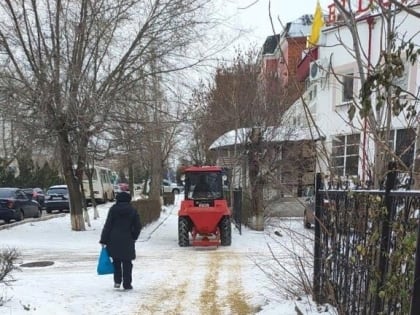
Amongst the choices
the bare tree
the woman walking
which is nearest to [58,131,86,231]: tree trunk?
the bare tree

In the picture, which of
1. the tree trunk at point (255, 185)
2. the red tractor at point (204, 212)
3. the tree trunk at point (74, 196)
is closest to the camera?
the red tractor at point (204, 212)

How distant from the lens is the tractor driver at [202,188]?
14.6 meters

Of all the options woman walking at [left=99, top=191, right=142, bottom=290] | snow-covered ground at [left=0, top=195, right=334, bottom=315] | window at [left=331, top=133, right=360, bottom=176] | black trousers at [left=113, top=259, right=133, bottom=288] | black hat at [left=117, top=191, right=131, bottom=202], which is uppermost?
window at [left=331, top=133, right=360, bottom=176]

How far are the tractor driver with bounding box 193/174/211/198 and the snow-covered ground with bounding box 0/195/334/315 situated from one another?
1.57m

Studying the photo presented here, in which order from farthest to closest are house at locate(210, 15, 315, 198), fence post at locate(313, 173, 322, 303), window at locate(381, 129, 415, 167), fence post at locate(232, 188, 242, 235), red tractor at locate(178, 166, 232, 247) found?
fence post at locate(232, 188, 242, 235) → house at locate(210, 15, 315, 198) → red tractor at locate(178, 166, 232, 247) → fence post at locate(313, 173, 322, 303) → window at locate(381, 129, 415, 167)

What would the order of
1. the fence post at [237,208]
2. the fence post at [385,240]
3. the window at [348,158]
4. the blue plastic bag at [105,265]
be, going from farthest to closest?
1. the fence post at [237,208]
2. the blue plastic bag at [105,265]
3. the window at [348,158]
4. the fence post at [385,240]

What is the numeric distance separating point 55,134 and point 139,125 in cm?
262

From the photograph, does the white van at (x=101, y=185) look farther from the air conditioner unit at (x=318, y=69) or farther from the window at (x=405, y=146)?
the window at (x=405, y=146)

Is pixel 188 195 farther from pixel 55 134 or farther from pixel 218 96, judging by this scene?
pixel 218 96

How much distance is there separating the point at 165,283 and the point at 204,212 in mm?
5146

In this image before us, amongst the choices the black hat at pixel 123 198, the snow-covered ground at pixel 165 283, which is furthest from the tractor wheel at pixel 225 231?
the black hat at pixel 123 198

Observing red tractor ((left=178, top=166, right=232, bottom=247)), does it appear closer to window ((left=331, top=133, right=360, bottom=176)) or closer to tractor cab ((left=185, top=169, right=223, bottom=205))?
tractor cab ((left=185, top=169, right=223, bottom=205))

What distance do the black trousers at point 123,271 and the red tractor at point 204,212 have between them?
18.6ft

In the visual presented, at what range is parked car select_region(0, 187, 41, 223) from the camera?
70.2ft
